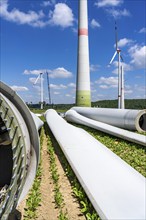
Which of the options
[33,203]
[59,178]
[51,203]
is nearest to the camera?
[33,203]

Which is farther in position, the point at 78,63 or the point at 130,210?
the point at 78,63

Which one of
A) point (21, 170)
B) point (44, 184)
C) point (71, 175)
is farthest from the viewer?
point (71, 175)

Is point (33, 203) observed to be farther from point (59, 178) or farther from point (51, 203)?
point (59, 178)

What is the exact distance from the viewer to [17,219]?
14.3ft

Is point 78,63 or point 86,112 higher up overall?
point 78,63

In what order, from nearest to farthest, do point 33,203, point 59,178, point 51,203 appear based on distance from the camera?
point 33,203, point 51,203, point 59,178

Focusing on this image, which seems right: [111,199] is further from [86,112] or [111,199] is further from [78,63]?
[78,63]

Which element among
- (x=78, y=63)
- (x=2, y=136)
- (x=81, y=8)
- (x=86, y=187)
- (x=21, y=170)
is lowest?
(x=86, y=187)

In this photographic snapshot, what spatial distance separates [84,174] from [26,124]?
1.97 meters

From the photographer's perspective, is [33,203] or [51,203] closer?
[33,203]

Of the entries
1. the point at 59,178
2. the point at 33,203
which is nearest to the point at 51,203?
the point at 33,203

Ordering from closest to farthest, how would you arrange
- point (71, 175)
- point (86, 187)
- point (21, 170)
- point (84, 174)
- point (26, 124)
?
point (21, 170) < point (26, 124) < point (86, 187) < point (84, 174) < point (71, 175)

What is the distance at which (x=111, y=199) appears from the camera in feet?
13.7

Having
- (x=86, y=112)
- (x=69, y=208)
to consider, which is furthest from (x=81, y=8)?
(x=69, y=208)
